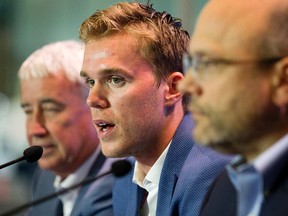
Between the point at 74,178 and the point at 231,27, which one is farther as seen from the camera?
the point at 74,178

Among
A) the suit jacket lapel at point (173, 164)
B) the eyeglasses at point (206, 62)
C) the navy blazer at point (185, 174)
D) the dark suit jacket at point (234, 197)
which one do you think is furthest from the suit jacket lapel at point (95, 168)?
the eyeglasses at point (206, 62)

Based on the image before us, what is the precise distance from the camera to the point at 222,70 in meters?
1.38

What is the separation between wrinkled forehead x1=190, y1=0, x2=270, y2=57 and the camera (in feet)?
4.48

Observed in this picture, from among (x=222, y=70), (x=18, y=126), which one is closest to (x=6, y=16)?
(x=18, y=126)

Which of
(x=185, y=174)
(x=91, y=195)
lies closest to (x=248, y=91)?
(x=185, y=174)

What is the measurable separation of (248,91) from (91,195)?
44.1 inches

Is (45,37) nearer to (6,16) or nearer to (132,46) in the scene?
(6,16)

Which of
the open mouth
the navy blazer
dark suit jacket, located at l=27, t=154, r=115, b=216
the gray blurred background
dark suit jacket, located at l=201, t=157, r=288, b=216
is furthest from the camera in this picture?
the gray blurred background

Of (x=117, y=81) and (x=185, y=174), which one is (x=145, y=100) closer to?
(x=117, y=81)

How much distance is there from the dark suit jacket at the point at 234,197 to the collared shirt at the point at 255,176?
0.04ft

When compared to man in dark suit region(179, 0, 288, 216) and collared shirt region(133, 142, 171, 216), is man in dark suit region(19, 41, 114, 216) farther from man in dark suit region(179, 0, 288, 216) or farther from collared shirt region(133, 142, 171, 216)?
man in dark suit region(179, 0, 288, 216)

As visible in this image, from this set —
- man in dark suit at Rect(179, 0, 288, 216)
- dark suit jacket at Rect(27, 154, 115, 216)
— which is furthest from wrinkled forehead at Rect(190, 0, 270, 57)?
dark suit jacket at Rect(27, 154, 115, 216)

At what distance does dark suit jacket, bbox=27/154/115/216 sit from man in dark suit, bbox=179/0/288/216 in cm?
87

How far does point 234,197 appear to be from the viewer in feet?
4.86
